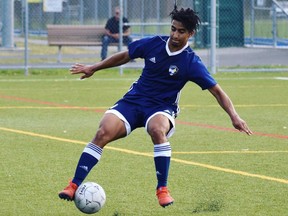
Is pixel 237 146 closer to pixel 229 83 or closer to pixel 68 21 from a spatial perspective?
pixel 229 83

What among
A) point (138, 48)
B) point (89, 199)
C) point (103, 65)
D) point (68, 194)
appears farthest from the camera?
point (103, 65)

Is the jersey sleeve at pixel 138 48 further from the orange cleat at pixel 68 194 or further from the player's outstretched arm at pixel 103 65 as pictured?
the orange cleat at pixel 68 194

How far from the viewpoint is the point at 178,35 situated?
881cm

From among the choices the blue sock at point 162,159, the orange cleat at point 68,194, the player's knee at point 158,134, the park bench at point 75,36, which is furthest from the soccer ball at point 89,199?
the park bench at point 75,36

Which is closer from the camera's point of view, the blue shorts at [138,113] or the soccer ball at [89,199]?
the soccer ball at [89,199]

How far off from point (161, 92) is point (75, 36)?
2038cm

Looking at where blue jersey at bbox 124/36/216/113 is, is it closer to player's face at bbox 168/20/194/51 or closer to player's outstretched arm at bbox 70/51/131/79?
player's face at bbox 168/20/194/51

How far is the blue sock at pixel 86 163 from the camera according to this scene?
8.45 meters

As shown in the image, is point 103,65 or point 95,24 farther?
point 95,24

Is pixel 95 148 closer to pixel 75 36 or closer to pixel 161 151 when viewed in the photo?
pixel 161 151

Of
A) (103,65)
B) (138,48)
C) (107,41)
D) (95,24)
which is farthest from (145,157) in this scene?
(95,24)

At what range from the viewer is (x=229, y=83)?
2341 cm

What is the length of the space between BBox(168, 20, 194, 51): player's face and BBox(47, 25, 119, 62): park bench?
1977 centimetres

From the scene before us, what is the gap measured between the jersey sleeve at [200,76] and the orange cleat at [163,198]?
103cm
